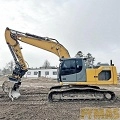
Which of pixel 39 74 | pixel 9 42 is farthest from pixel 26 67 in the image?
pixel 39 74

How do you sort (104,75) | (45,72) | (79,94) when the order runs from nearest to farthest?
→ (79,94)
(104,75)
(45,72)

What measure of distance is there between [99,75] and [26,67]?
14.7ft

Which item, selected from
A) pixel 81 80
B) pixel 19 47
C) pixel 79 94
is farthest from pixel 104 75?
pixel 19 47

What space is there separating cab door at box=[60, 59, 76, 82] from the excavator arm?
4.41ft

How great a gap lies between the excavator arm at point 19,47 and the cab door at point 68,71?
1345 mm

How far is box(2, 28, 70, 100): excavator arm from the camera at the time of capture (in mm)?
13289

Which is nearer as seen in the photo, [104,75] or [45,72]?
[104,75]

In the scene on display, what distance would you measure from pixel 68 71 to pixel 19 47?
11.6ft

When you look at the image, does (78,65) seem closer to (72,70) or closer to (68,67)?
(72,70)

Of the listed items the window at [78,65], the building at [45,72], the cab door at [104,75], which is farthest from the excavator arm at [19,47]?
the building at [45,72]

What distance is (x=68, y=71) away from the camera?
485 inches

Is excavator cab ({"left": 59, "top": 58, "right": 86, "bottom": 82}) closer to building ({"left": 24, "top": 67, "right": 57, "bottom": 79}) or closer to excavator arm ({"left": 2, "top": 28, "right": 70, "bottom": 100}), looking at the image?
excavator arm ({"left": 2, "top": 28, "right": 70, "bottom": 100})

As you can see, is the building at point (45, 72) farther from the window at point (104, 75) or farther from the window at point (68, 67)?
the window at point (104, 75)

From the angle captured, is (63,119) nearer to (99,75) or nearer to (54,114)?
(54,114)
